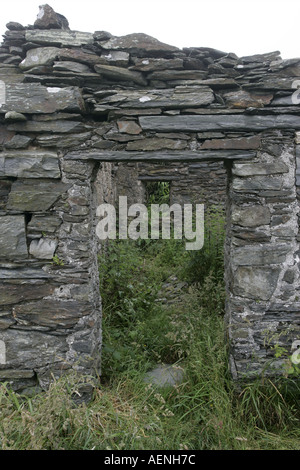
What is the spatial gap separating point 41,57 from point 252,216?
221cm

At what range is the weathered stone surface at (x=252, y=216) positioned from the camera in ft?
9.94

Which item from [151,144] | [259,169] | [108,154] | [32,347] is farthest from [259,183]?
[32,347]

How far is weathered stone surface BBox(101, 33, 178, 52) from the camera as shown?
301 cm

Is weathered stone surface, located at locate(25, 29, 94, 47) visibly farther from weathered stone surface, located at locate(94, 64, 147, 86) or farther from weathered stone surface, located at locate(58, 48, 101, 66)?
weathered stone surface, located at locate(94, 64, 147, 86)

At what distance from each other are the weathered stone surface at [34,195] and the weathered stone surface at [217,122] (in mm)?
917

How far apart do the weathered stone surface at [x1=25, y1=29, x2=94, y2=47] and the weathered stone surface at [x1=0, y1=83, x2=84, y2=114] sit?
0.38 meters

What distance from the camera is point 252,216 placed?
304 centimetres

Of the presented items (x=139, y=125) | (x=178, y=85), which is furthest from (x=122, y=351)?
(x=178, y=85)

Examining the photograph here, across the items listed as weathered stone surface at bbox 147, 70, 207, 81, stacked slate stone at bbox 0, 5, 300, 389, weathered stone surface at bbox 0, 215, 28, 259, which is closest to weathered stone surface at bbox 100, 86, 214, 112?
stacked slate stone at bbox 0, 5, 300, 389

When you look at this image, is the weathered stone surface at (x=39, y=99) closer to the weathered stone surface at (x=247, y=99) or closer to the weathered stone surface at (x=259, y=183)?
the weathered stone surface at (x=247, y=99)

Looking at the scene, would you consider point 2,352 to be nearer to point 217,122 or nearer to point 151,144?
point 151,144

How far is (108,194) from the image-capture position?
6828 mm

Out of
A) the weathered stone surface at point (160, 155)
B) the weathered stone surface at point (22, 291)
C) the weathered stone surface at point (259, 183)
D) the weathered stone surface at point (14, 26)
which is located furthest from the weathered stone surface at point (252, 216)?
the weathered stone surface at point (14, 26)

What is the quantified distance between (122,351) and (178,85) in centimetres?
269
